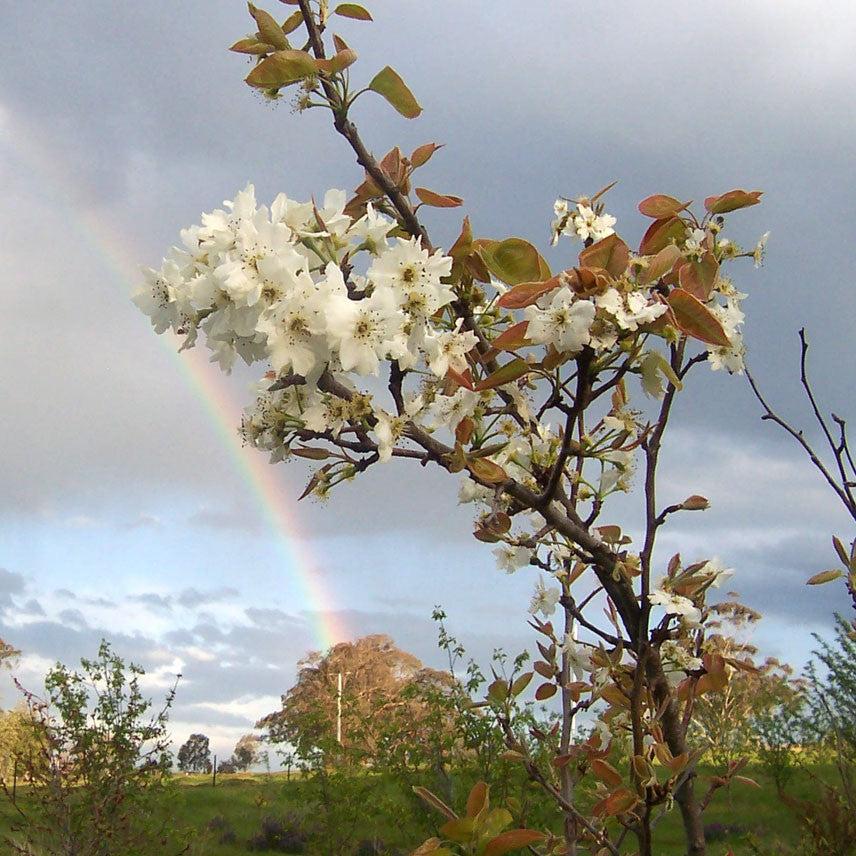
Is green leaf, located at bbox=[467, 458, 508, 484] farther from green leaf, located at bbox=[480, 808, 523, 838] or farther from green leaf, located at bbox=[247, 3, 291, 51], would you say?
green leaf, located at bbox=[247, 3, 291, 51]

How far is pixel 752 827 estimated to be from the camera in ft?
35.6

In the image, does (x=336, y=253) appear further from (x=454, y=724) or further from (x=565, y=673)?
(x=454, y=724)

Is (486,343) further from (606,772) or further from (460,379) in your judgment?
(606,772)

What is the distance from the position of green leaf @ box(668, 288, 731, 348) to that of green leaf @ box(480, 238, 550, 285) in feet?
0.73

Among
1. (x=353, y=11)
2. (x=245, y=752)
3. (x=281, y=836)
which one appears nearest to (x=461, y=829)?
(x=353, y=11)

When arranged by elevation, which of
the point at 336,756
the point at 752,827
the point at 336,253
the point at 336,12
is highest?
the point at 336,12

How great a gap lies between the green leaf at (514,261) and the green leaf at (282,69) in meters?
0.46

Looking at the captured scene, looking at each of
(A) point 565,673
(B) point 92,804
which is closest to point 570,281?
(A) point 565,673

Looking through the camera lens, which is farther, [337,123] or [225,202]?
[337,123]

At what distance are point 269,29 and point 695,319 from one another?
3.16 feet

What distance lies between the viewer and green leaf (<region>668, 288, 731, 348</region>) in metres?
1.31

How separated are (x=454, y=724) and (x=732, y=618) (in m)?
7.40

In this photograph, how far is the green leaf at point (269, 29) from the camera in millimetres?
1630

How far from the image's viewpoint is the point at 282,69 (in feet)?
5.09
